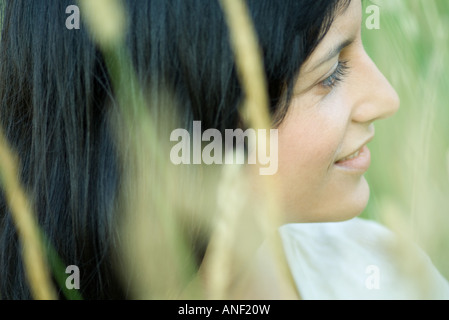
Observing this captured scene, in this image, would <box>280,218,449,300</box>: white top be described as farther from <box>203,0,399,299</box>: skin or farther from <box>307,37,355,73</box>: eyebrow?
<box>307,37,355,73</box>: eyebrow

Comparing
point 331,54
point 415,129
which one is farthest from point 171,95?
point 415,129

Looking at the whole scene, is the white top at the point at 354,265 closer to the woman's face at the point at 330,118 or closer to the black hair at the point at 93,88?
the woman's face at the point at 330,118

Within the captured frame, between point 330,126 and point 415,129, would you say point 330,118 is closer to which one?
point 330,126

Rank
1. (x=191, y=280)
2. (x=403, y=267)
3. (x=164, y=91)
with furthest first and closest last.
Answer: (x=403, y=267), (x=191, y=280), (x=164, y=91)

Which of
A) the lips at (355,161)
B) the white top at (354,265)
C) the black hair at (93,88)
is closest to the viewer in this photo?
the black hair at (93,88)

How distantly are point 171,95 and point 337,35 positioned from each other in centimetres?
21

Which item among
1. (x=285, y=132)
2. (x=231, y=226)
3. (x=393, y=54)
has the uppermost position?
(x=393, y=54)

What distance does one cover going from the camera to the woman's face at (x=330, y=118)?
744 millimetres

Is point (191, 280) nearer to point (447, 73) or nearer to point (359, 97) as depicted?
point (359, 97)

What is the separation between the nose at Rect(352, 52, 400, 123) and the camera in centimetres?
79

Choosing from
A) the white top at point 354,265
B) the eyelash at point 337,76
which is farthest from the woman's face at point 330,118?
the white top at point 354,265

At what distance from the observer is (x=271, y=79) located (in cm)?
72
